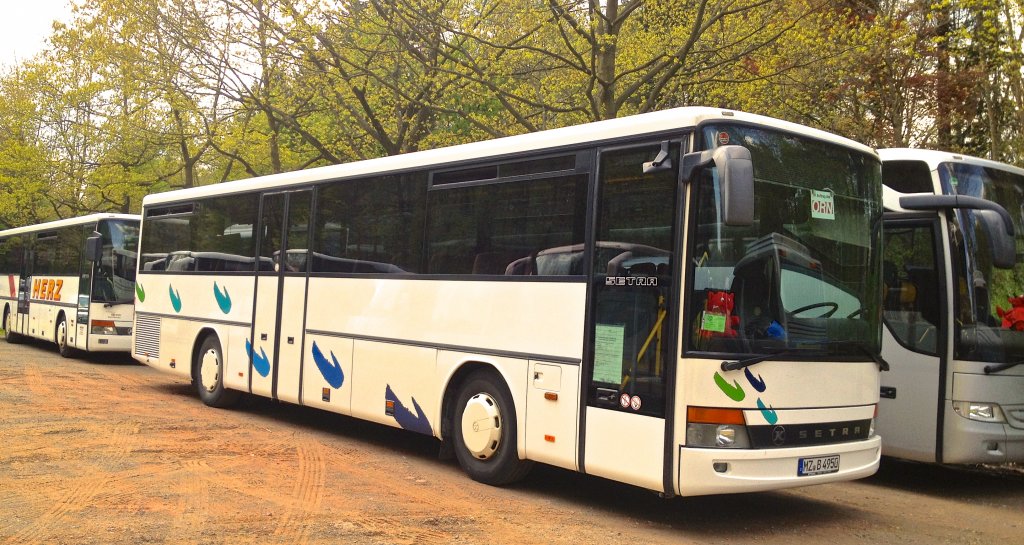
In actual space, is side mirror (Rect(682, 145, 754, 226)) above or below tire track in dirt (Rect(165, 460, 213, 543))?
above

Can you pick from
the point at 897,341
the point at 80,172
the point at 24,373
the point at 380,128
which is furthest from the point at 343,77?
the point at 80,172

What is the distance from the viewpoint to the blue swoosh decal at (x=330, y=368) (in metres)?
10.8

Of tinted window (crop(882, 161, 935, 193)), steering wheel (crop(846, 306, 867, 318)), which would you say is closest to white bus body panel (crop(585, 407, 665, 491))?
steering wheel (crop(846, 306, 867, 318))

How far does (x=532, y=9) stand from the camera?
56.3ft

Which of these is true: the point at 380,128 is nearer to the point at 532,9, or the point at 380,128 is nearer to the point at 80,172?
the point at 532,9

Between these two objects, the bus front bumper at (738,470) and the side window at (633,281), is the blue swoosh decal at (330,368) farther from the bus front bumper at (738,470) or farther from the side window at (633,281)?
the bus front bumper at (738,470)

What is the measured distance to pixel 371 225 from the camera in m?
10.4

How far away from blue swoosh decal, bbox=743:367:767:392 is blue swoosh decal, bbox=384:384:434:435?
3.49 m

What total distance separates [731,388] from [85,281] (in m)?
17.1

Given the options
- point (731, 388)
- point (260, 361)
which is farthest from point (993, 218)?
point (260, 361)

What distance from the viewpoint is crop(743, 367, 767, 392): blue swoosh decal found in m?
6.86

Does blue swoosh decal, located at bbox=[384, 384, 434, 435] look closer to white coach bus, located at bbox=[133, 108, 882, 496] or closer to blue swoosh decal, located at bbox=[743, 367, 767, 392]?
white coach bus, located at bbox=[133, 108, 882, 496]

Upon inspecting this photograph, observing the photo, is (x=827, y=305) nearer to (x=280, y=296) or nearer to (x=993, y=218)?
(x=993, y=218)

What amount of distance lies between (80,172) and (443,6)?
76.6 feet
